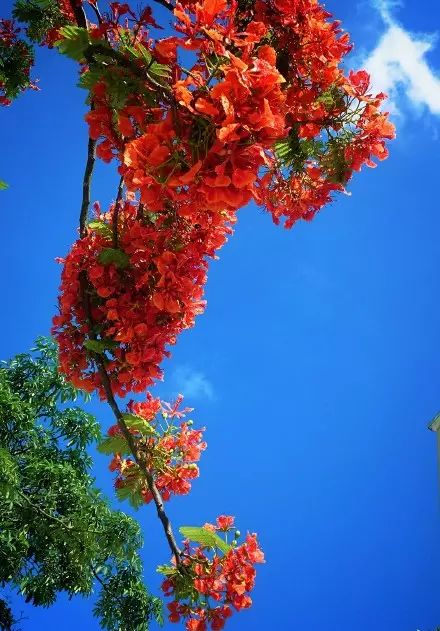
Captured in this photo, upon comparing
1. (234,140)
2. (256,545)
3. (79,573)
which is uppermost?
(79,573)

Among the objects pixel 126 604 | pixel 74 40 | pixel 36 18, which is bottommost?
pixel 74 40

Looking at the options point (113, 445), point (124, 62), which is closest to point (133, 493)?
point (113, 445)

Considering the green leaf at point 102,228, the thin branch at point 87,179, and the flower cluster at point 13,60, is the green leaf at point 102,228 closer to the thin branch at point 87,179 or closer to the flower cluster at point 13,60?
the thin branch at point 87,179

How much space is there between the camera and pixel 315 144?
229 centimetres

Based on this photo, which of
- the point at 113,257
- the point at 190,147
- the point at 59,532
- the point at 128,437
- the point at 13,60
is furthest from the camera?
the point at 59,532

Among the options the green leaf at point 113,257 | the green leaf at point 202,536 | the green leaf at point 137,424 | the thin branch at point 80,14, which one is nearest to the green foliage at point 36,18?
the thin branch at point 80,14

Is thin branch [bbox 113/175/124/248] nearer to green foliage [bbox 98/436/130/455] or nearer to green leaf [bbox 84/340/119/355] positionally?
green leaf [bbox 84/340/119/355]

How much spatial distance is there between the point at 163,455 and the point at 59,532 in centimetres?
555

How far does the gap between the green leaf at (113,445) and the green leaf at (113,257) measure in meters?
0.68

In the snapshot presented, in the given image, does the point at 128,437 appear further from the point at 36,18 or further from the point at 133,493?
the point at 36,18

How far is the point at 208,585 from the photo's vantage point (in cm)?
220

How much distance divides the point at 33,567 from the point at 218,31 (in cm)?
797

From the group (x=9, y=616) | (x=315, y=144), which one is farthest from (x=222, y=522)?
(x=9, y=616)

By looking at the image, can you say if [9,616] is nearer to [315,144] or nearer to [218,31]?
[315,144]
